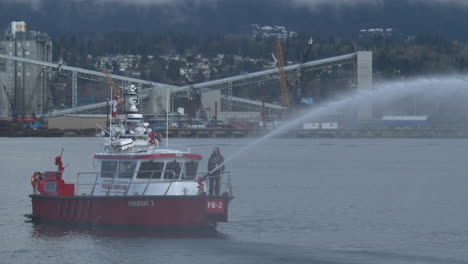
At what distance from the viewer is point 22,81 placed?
638 ft

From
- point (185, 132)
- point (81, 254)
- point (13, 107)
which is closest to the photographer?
point (81, 254)

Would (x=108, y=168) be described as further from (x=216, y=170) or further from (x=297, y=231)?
(x=297, y=231)

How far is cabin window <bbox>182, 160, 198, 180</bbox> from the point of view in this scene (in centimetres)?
3081

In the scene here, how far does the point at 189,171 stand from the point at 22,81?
558 ft

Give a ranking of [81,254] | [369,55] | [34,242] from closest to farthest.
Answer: [81,254]
[34,242]
[369,55]

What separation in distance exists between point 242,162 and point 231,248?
52.3m

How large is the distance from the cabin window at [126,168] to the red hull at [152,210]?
0.94 meters

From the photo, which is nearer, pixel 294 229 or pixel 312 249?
pixel 312 249

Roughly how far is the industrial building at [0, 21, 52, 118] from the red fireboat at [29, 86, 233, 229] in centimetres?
16218

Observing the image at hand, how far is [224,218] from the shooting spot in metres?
30.1

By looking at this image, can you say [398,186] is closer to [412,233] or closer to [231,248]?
[412,233]

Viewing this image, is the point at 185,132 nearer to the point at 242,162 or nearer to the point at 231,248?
the point at 242,162

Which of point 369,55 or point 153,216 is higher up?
point 369,55

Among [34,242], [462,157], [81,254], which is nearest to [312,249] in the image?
[81,254]
